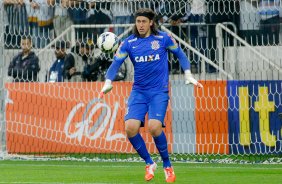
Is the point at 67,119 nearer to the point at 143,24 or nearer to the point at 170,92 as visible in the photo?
the point at 170,92

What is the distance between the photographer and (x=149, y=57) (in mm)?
12781

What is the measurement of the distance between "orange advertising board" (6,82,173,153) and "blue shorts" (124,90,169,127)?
4566 millimetres

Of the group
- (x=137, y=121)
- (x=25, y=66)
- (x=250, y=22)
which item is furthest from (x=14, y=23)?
(x=137, y=121)

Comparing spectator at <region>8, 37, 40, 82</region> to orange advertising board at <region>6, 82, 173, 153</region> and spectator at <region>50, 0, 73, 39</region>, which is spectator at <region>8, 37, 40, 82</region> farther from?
spectator at <region>50, 0, 73, 39</region>

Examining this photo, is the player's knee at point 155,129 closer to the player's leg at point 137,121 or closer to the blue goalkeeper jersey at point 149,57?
the player's leg at point 137,121

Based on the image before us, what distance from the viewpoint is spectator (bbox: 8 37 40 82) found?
18328mm

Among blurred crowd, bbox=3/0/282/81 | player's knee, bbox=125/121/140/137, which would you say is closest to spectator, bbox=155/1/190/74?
blurred crowd, bbox=3/0/282/81

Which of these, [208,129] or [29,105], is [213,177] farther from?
[29,105]

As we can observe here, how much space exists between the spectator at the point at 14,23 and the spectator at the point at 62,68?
2.69 feet

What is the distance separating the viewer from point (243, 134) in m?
16.8

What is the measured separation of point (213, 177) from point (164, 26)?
561cm

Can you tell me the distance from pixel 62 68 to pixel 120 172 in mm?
4705

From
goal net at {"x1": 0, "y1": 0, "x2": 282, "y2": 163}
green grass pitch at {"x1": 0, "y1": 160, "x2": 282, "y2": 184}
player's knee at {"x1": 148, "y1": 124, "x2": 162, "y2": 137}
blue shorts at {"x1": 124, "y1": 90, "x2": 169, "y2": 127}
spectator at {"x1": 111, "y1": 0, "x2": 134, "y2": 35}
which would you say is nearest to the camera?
player's knee at {"x1": 148, "y1": 124, "x2": 162, "y2": 137}

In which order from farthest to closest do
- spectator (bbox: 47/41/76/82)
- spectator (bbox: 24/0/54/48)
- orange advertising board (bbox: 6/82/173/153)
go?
spectator (bbox: 24/0/54/48) < spectator (bbox: 47/41/76/82) < orange advertising board (bbox: 6/82/173/153)
